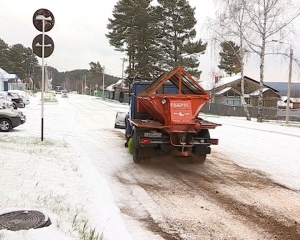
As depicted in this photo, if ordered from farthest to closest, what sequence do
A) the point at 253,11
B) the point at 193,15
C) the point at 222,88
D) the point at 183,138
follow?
the point at 222,88, the point at 193,15, the point at 253,11, the point at 183,138

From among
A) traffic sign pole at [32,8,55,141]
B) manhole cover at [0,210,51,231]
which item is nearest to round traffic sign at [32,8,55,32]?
traffic sign pole at [32,8,55,141]

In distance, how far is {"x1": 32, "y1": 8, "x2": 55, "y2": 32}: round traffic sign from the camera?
11.0 m

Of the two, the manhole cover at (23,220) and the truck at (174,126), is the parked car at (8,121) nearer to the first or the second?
the truck at (174,126)

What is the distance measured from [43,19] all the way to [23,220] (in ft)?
26.2

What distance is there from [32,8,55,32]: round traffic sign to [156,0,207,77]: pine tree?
30220 millimetres

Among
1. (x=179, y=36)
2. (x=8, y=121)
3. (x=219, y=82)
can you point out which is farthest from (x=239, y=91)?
(x=8, y=121)

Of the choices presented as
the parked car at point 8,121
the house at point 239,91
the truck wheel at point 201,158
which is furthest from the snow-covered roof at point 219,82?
the truck wheel at point 201,158

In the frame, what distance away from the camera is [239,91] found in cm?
5753

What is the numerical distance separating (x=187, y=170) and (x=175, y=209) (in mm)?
3129

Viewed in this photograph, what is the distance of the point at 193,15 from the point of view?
41250 mm

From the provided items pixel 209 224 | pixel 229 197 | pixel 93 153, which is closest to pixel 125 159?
pixel 93 153

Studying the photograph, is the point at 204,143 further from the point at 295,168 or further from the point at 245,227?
Result: the point at 245,227

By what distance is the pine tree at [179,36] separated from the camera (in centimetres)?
4084

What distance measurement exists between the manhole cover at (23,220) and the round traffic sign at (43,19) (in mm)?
7698
